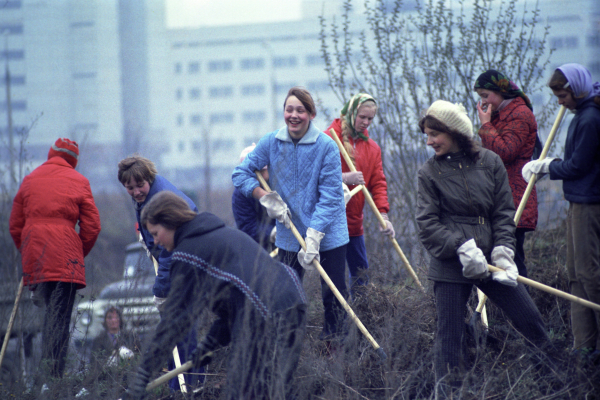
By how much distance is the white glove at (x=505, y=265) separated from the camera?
303 centimetres

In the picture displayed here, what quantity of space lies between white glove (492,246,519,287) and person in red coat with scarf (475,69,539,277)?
843mm

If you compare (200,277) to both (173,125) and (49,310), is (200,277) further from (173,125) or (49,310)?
(173,125)

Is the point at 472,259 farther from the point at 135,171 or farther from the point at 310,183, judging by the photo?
the point at 135,171

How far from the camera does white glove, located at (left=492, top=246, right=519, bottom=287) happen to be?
303cm

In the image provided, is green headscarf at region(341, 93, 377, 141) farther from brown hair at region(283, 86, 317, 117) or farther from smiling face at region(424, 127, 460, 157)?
smiling face at region(424, 127, 460, 157)

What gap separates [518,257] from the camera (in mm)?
3861

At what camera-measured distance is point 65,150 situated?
466cm

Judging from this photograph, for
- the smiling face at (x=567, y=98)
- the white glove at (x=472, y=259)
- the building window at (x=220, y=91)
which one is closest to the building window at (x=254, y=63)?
the building window at (x=220, y=91)

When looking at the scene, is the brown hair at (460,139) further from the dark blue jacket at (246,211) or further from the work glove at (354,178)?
the dark blue jacket at (246,211)

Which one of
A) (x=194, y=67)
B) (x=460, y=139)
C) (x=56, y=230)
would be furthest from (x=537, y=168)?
(x=194, y=67)

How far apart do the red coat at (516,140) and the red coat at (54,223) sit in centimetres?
311

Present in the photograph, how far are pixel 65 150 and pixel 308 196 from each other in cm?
213

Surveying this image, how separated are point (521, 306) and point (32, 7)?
5202 cm

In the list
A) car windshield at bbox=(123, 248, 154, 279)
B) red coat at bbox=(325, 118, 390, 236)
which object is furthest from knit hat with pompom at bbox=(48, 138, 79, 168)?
red coat at bbox=(325, 118, 390, 236)
